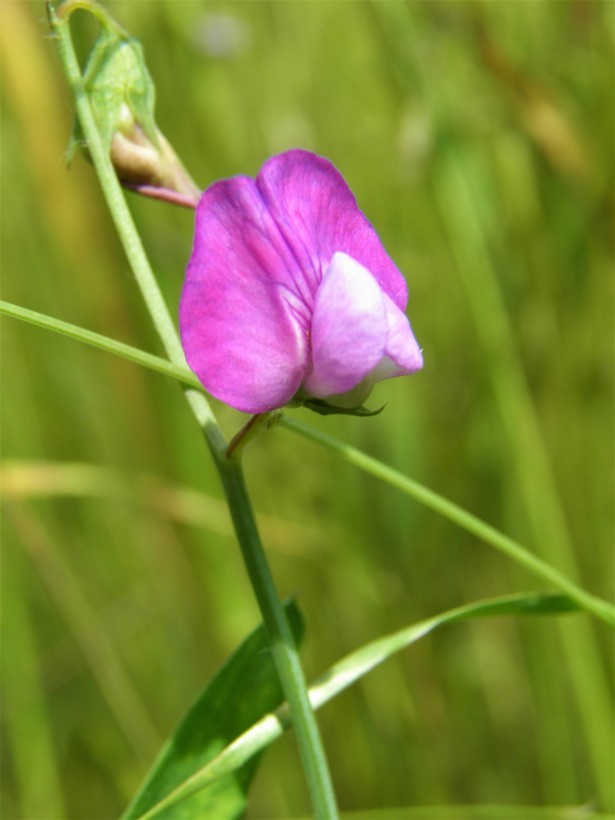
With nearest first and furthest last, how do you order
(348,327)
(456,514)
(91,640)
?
1. (348,327)
2. (456,514)
3. (91,640)

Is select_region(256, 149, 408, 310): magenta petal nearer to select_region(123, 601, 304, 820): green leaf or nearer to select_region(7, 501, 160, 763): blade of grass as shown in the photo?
select_region(123, 601, 304, 820): green leaf

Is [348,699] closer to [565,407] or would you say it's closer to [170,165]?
[565,407]

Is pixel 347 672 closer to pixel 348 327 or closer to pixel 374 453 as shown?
pixel 348 327

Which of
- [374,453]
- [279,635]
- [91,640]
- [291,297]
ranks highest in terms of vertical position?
[374,453]

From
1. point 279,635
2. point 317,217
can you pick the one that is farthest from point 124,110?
point 279,635

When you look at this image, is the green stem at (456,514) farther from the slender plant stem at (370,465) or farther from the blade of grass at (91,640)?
the blade of grass at (91,640)

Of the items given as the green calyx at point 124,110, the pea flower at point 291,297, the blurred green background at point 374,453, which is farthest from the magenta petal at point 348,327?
the blurred green background at point 374,453
